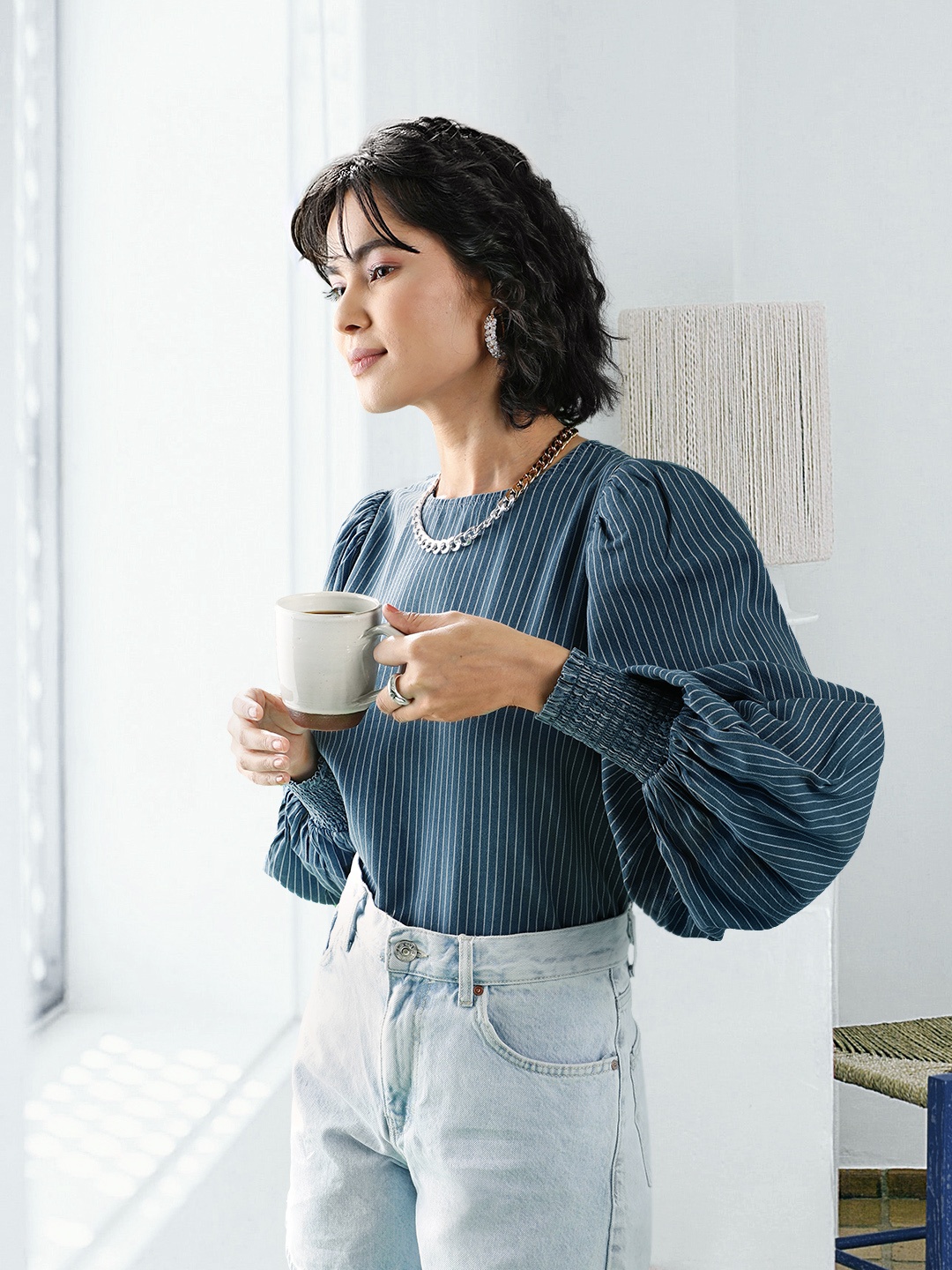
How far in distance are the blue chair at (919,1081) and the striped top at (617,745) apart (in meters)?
0.97

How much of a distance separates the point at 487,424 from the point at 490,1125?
591 millimetres

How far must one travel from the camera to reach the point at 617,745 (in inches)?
33.4

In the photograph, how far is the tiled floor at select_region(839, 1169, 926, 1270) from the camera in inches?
96.3

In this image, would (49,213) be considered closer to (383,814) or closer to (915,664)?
(383,814)

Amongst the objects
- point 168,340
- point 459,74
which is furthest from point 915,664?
point 168,340

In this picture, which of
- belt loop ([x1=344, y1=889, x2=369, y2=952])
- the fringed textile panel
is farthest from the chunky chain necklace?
the fringed textile panel

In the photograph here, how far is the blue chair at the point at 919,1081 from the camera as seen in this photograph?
1662 mm

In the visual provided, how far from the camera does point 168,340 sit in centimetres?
161

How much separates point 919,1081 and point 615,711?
1.34 metres

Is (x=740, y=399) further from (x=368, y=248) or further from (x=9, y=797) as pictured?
(x=9, y=797)

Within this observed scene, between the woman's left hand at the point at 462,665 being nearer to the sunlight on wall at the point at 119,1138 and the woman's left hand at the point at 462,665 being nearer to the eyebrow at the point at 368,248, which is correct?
the eyebrow at the point at 368,248

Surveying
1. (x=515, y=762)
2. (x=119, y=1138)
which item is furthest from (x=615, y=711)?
(x=119, y=1138)

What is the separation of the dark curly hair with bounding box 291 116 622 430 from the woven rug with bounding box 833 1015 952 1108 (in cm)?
132

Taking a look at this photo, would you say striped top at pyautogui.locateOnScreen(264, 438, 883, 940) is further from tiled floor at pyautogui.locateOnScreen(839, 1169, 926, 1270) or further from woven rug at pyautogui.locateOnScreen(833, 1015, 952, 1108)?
tiled floor at pyautogui.locateOnScreen(839, 1169, 926, 1270)
